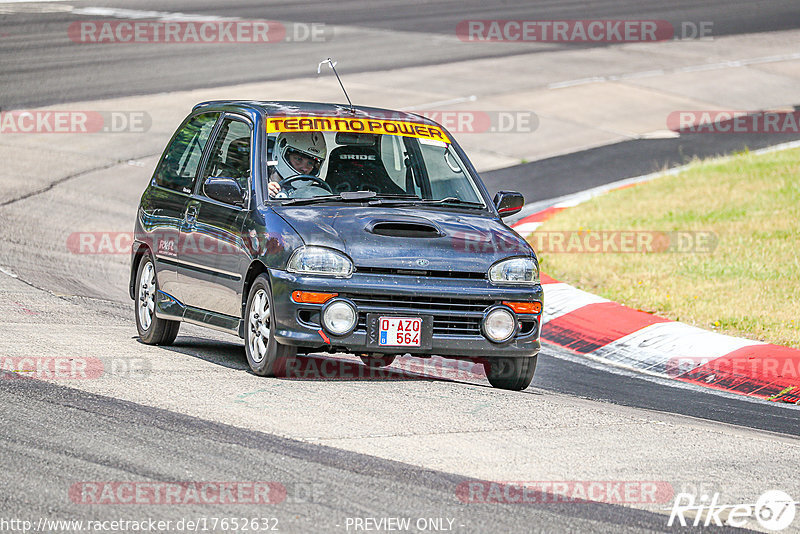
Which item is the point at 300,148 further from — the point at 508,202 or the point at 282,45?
the point at 282,45

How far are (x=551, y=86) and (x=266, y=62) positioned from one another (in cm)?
587

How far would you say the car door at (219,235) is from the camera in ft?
27.2

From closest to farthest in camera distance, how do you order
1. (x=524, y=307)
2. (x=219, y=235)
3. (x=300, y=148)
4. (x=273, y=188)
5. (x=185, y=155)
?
(x=524, y=307) → (x=273, y=188) → (x=219, y=235) → (x=300, y=148) → (x=185, y=155)

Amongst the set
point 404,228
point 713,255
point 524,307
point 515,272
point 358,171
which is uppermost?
point 358,171

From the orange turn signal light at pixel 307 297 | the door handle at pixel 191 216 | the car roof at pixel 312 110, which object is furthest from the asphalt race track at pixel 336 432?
the car roof at pixel 312 110

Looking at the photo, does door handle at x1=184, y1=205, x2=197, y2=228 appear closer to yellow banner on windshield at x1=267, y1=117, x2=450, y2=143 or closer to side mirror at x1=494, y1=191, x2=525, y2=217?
yellow banner on windshield at x1=267, y1=117, x2=450, y2=143

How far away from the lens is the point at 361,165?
8742mm

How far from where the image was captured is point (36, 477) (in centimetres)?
536

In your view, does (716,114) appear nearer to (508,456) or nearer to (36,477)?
(508,456)

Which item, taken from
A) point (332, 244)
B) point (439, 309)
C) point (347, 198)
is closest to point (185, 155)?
point (347, 198)

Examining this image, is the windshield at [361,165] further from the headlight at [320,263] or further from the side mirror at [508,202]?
the headlight at [320,263]

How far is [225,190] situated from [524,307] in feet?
6.73

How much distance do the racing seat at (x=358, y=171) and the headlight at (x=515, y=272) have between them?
110 cm

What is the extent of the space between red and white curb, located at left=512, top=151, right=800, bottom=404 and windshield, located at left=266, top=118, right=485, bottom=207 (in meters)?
2.22
